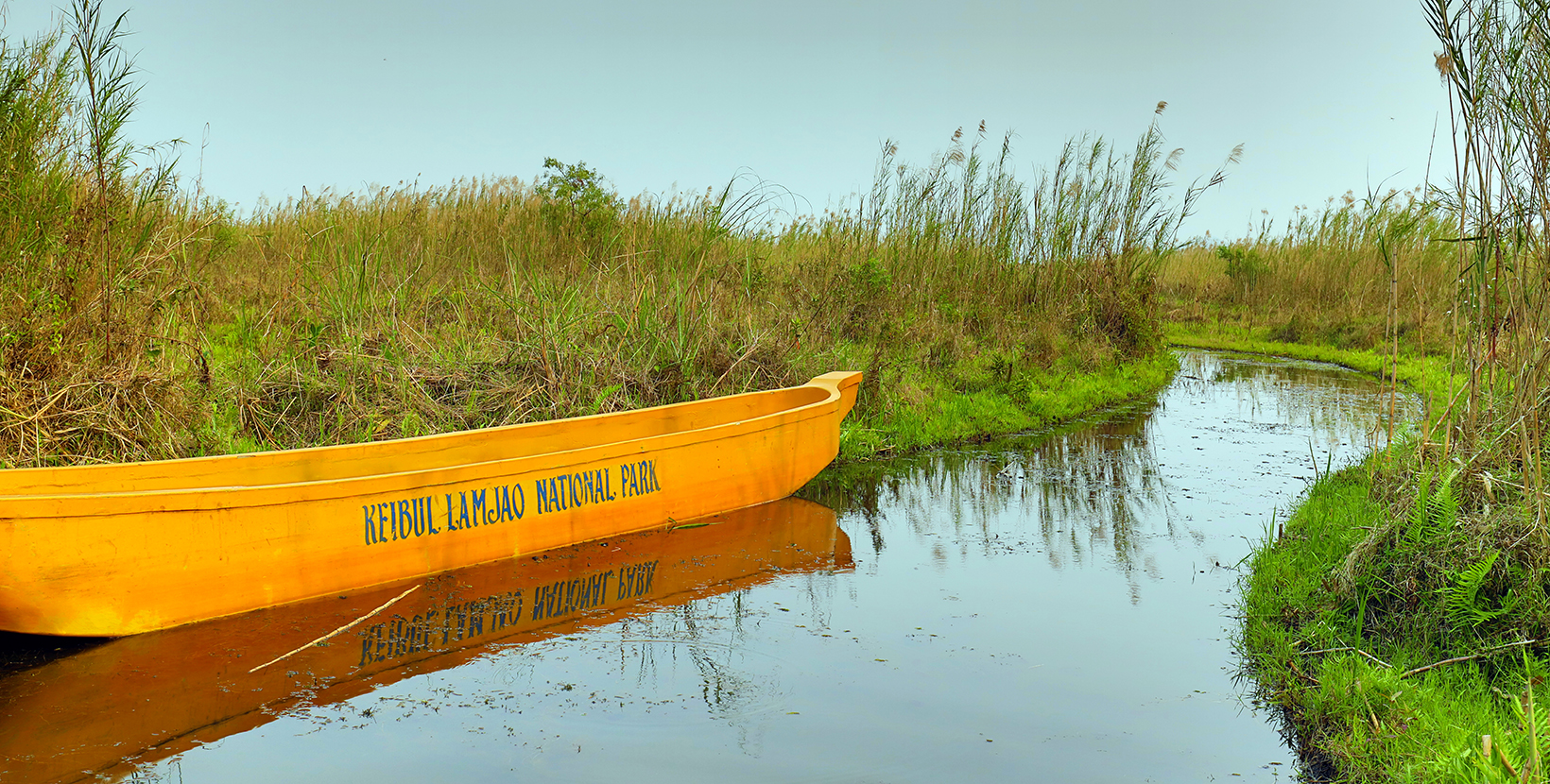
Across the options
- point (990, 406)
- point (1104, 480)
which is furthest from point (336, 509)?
point (990, 406)

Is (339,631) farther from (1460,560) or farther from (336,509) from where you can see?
(1460,560)

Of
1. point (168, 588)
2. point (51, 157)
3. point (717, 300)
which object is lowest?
point (168, 588)

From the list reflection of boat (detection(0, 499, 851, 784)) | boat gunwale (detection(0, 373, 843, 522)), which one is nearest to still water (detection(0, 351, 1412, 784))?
reflection of boat (detection(0, 499, 851, 784))

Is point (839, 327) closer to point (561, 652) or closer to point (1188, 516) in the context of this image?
point (1188, 516)

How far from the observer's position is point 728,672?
3883mm

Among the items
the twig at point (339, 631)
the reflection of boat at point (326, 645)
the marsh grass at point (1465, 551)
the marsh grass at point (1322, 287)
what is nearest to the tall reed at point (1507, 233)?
the marsh grass at point (1465, 551)

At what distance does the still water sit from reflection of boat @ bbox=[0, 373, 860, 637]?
13cm

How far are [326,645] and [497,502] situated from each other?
1146 mm

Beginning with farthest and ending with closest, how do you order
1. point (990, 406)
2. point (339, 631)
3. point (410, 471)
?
point (990, 406) < point (410, 471) < point (339, 631)

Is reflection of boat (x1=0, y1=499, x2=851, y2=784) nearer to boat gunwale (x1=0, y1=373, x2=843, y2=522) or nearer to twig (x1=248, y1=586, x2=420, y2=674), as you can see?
twig (x1=248, y1=586, x2=420, y2=674)

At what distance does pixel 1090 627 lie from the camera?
4.43 metres

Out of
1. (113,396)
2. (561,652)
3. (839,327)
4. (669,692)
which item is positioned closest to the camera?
(669,692)

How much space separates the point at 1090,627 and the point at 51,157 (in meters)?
5.99

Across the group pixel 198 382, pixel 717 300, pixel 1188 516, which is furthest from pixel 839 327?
pixel 198 382
